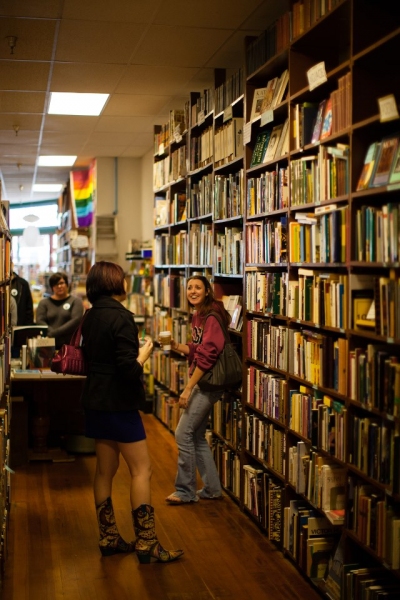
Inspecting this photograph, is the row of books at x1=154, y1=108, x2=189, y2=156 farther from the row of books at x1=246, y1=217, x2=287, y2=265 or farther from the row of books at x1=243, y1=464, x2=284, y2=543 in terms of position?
the row of books at x1=243, y1=464, x2=284, y2=543

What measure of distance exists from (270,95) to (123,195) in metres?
6.34

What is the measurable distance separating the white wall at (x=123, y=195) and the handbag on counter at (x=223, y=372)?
5.77 meters

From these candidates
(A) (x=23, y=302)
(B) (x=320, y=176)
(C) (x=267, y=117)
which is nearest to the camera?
(B) (x=320, y=176)

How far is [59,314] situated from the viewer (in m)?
7.46

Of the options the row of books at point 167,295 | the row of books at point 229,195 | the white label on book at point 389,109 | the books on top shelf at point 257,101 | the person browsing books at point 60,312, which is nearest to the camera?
the white label on book at point 389,109

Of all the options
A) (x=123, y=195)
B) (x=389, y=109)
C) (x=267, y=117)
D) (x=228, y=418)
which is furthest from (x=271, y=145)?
(x=123, y=195)

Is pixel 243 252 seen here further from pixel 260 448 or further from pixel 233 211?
pixel 260 448

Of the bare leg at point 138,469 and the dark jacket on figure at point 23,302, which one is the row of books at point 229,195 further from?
the dark jacket on figure at point 23,302

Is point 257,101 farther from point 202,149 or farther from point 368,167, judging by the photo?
point 368,167

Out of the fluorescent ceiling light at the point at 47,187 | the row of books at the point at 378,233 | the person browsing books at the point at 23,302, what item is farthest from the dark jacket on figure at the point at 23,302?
the row of books at the point at 378,233

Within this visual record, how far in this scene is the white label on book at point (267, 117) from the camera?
441 cm

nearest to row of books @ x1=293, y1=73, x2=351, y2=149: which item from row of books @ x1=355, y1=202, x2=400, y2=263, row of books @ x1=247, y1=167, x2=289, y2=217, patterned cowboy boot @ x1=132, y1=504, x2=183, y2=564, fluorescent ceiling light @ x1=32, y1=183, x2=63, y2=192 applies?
row of books @ x1=247, y1=167, x2=289, y2=217

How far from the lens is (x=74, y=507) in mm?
5250

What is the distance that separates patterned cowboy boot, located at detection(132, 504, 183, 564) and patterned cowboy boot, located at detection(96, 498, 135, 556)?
164 millimetres
